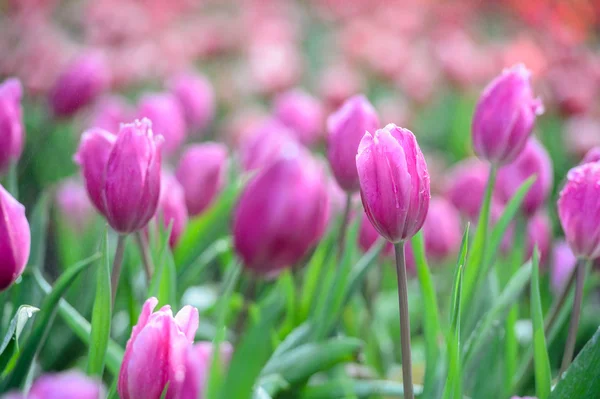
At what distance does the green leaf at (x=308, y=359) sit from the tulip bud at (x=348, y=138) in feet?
0.51

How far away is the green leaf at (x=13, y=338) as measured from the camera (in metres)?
0.47

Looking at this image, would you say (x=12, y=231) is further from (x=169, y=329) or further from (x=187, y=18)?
(x=187, y=18)

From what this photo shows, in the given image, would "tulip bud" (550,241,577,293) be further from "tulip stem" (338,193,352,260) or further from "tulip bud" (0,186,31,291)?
"tulip bud" (0,186,31,291)

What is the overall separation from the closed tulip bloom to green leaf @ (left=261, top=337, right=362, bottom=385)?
179mm

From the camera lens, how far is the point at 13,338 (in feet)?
1.62

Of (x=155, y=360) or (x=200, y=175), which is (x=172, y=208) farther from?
(x=155, y=360)

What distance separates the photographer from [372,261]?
71cm

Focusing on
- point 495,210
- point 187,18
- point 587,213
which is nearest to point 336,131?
point 587,213

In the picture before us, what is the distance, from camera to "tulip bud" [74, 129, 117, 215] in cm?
54

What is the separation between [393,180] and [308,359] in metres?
0.22

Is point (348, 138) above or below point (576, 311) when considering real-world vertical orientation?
above

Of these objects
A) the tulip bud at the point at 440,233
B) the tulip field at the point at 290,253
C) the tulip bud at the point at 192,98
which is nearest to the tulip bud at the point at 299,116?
the tulip field at the point at 290,253

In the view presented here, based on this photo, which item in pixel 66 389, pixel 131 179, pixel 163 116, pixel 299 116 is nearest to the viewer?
pixel 66 389

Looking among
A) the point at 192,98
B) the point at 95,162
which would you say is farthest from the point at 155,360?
the point at 192,98
